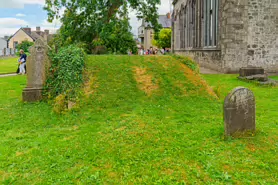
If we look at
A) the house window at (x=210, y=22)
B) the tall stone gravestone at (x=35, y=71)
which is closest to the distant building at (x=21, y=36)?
the house window at (x=210, y=22)

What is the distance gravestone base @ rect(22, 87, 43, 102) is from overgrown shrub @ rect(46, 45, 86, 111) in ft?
1.10

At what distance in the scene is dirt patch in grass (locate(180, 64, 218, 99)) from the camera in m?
9.08

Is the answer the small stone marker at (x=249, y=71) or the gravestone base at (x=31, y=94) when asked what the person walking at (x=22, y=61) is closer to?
the gravestone base at (x=31, y=94)

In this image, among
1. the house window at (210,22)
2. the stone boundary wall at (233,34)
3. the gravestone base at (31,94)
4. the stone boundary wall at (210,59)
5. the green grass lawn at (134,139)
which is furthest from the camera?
the house window at (210,22)

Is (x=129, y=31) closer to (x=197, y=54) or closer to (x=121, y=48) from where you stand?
(x=121, y=48)

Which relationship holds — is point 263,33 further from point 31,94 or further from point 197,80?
point 31,94

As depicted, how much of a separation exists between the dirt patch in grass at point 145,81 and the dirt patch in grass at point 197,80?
4.82ft

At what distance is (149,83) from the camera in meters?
9.04

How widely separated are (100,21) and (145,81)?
745cm

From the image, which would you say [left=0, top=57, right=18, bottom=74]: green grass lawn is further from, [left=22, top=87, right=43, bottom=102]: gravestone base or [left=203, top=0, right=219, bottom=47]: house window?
[left=203, top=0, right=219, bottom=47]: house window

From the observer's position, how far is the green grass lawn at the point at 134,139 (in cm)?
380

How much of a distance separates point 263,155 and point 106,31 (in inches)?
466

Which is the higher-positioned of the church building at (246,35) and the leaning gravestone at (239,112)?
the church building at (246,35)

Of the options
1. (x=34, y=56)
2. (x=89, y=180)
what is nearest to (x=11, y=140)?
(x=89, y=180)
